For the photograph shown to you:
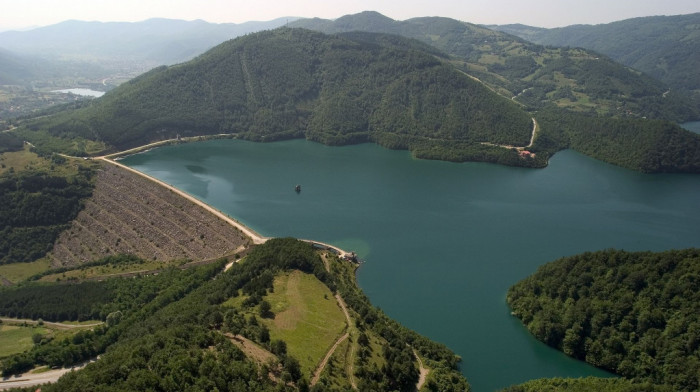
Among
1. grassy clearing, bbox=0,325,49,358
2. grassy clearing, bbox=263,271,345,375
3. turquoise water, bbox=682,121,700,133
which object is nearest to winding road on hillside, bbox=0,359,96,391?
grassy clearing, bbox=0,325,49,358

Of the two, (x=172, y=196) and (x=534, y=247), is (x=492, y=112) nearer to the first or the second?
(x=534, y=247)

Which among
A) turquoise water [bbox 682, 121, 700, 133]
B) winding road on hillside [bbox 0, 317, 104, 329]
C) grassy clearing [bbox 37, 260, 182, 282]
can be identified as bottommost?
winding road on hillside [bbox 0, 317, 104, 329]

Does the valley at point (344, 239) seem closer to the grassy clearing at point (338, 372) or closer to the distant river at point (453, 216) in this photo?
the grassy clearing at point (338, 372)

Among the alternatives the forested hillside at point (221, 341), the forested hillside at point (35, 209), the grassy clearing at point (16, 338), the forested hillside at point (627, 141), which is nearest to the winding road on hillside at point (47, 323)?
the grassy clearing at point (16, 338)

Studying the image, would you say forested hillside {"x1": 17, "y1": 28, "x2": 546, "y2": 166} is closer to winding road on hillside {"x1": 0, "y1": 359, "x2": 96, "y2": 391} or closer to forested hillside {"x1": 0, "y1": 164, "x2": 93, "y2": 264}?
forested hillside {"x1": 0, "y1": 164, "x2": 93, "y2": 264}

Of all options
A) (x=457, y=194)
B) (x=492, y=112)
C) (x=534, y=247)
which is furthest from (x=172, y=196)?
(x=492, y=112)

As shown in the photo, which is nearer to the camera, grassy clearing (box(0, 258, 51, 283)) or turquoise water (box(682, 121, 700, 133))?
grassy clearing (box(0, 258, 51, 283))
